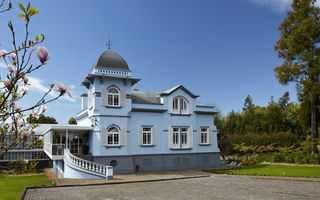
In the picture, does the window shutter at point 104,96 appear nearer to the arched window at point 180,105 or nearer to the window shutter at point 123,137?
the window shutter at point 123,137

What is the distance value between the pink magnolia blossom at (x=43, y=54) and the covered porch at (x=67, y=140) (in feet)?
59.5

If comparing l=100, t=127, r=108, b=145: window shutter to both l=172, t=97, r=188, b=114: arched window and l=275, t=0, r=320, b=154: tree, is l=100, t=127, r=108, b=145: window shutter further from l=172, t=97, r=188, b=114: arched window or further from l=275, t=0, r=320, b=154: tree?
l=275, t=0, r=320, b=154: tree

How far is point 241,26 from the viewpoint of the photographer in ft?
66.5

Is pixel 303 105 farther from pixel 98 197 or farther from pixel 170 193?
pixel 98 197

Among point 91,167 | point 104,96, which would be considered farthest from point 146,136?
point 91,167

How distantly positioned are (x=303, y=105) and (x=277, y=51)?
20.1ft

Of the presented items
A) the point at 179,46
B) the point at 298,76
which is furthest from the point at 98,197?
the point at 298,76

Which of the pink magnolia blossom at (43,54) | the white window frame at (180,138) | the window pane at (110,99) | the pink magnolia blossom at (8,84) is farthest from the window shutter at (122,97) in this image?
the pink magnolia blossom at (43,54)

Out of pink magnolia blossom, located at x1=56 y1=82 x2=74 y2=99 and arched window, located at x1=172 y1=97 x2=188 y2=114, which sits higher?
arched window, located at x1=172 y1=97 x2=188 y2=114

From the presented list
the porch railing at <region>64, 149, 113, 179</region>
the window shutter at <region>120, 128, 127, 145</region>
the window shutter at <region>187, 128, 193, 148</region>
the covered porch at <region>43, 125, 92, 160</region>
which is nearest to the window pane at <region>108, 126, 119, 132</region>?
the window shutter at <region>120, 128, 127, 145</region>

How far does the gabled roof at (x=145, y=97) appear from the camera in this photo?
2258cm

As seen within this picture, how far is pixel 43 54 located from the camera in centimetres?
229

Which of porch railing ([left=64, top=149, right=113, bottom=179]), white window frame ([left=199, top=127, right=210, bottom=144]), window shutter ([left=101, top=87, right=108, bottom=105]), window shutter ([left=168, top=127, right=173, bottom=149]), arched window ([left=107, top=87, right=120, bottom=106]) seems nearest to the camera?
porch railing ([left=64, top=149, right=113, bottom=179])

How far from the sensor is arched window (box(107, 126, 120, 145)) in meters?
20.0
